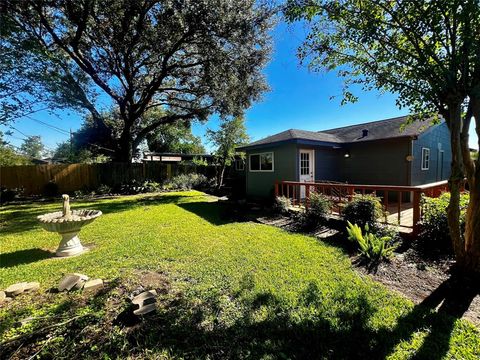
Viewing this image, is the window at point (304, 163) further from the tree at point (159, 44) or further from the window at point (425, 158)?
the tree at point (159, 44)

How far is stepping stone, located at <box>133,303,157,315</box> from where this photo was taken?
2.65 metres

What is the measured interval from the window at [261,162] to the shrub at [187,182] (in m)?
6.77

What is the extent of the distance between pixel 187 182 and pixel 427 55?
1546 cm

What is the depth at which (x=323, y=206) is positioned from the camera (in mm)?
6418

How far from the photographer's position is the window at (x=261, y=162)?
10.8 meters

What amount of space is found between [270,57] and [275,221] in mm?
9990

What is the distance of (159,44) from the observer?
11492mm

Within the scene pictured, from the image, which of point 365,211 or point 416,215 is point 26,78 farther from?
point 416,215

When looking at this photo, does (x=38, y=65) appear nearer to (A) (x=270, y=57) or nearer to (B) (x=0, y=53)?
(B) (x=0, y=53)

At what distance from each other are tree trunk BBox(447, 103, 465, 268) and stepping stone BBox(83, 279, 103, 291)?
533 cm

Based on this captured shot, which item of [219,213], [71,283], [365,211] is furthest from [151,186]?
[365,211]

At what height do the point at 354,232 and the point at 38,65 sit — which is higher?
the point at 38,65

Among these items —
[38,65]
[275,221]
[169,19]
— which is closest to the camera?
[275,221]

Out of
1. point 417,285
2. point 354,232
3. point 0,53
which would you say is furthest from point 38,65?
point 417,285
